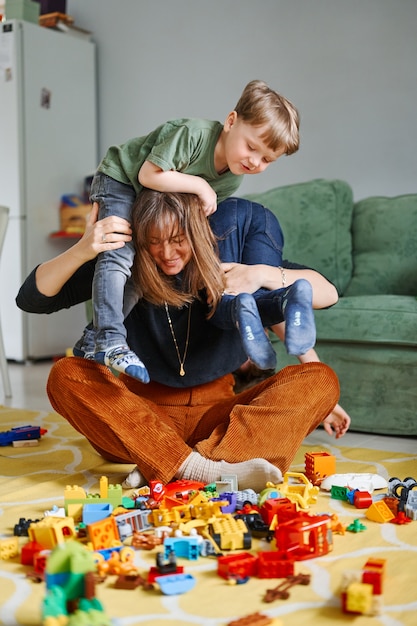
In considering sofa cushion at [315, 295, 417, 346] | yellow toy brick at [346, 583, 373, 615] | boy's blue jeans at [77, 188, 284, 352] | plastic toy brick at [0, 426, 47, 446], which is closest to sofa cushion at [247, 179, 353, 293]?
sofa cushion at [315, 295, 417, 346]

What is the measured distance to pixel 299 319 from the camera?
67.0 inches

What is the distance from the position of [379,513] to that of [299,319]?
1.44ft

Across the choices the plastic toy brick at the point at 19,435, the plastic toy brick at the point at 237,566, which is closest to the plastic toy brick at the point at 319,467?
the plastic toy brick at the point at 237,566

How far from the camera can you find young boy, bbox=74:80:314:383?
1.76 m

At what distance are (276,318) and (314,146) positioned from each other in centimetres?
226

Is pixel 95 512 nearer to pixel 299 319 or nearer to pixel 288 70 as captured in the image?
pixel 299 319

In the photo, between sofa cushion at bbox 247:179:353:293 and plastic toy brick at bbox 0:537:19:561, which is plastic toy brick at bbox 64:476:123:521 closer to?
plastic toy brick at bbox 0:537:19:561

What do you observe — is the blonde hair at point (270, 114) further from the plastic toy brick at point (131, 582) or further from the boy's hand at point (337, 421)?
the plastic toy brick at point (131, 582)

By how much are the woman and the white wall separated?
200 centimetres

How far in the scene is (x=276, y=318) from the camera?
1858mm

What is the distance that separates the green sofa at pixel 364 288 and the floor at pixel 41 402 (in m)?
0.09

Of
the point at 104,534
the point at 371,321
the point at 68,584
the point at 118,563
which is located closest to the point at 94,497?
the point at 104,534

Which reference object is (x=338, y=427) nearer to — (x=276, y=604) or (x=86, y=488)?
(x=86, y=488)

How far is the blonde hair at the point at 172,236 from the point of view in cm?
182
